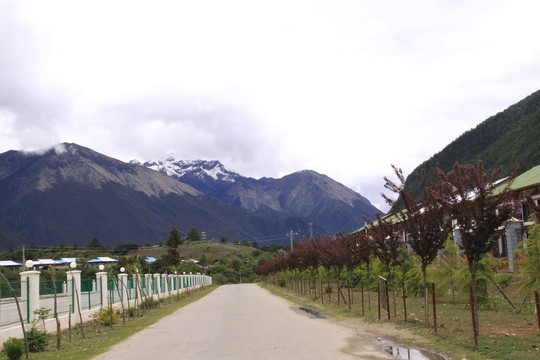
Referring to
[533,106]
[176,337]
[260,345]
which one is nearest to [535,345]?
A: [260,345]

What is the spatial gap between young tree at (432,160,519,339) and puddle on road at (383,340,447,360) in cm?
128

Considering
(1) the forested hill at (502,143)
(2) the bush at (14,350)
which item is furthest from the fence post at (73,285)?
(1) the forested hill at (502,143)

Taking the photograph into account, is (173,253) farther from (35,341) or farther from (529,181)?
(35,341)

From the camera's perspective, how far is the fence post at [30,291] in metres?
16.5

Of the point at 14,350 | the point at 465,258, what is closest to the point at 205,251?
the point at 465,258

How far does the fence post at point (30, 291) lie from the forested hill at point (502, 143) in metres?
83.0

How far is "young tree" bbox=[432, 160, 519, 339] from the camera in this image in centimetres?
1227

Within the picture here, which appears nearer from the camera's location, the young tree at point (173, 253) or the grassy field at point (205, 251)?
the young tree at point (173, 253)

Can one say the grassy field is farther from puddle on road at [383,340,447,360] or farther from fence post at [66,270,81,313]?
puddle on road at [383,340,447,360]

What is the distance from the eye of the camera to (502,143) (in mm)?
113562

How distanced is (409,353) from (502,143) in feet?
370

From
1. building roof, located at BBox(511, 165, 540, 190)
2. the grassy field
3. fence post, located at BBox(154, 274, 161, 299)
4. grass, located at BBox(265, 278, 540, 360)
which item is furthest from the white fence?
the grassy field

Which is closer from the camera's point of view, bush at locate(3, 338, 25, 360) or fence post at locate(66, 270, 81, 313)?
bush at locate(3, 338, 25, 360)

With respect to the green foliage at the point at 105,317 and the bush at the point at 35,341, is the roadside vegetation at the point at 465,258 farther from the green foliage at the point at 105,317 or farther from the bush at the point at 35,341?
the bush at the point at 35,341
